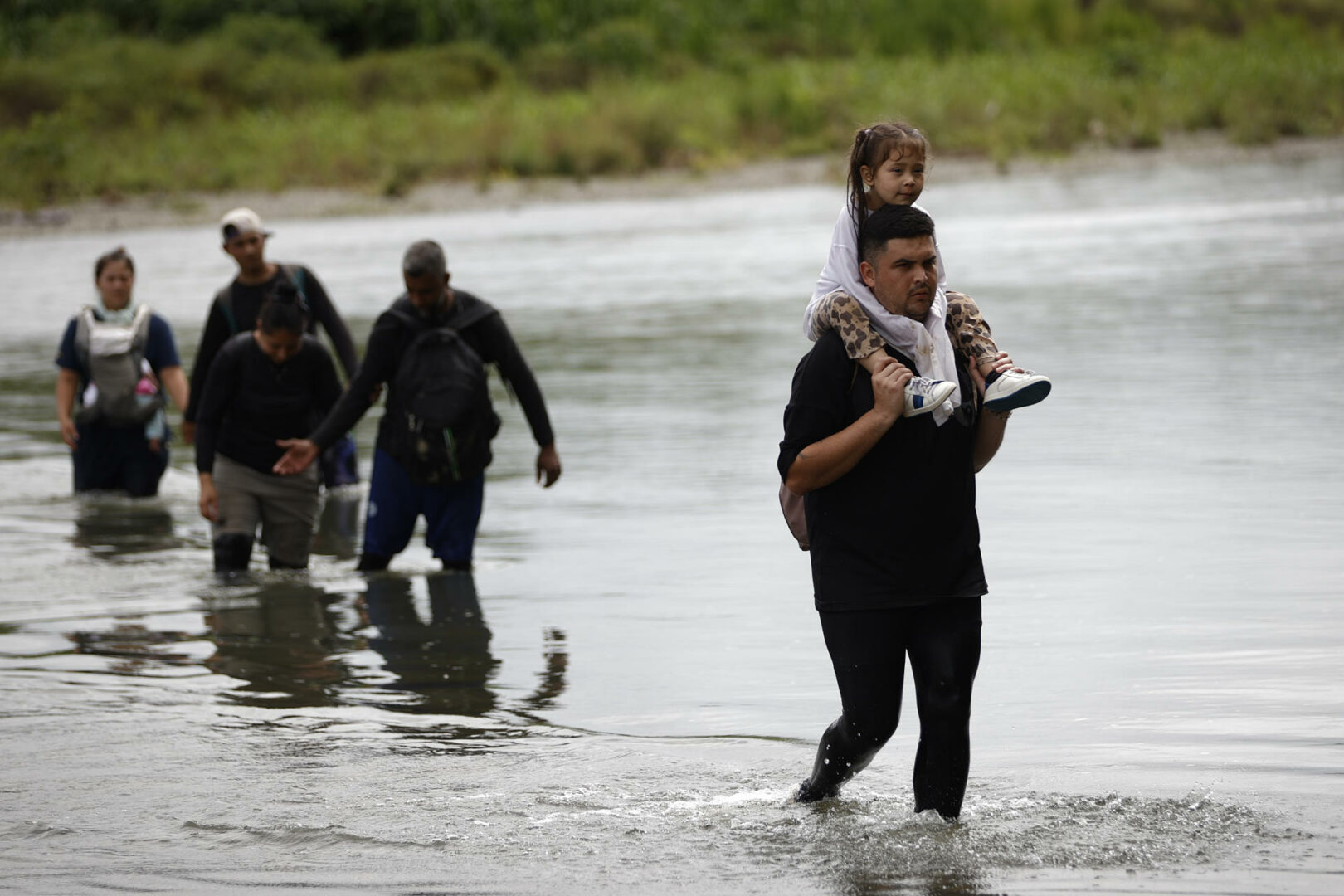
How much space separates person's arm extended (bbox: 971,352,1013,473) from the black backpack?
332 centimetres

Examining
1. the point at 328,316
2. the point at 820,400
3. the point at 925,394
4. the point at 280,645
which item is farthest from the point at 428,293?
the point at 925,394

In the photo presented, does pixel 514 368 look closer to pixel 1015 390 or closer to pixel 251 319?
pixel 251 319

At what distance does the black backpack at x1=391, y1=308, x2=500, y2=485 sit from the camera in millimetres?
7680

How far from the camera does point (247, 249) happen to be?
9.16 m

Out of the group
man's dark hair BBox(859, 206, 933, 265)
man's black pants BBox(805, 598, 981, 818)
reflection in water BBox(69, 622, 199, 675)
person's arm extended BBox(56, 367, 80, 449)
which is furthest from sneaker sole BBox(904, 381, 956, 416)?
person's arm extended BBox(56, 367, 80, 449)

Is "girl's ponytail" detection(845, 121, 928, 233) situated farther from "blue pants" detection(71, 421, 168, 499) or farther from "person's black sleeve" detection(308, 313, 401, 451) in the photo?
"blue pants" detection(71, 421, 168, 499)

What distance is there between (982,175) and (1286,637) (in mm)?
39859

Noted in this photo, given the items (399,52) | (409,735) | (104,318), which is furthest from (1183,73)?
(409,735)

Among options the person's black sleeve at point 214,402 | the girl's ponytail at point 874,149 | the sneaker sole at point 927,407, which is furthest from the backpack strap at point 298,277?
the sneaker sole at point 927,407

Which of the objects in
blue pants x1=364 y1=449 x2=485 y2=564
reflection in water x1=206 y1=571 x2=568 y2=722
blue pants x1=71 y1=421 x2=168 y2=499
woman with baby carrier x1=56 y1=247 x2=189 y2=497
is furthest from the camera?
blue pants x1=71 y1=421 x2=168 y2=499

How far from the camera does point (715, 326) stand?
60.6 ft

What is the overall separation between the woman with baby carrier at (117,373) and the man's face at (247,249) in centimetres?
116

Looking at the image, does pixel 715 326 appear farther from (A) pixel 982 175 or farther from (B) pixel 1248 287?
(A) pixel 982 175

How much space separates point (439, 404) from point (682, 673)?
5.07 ft
